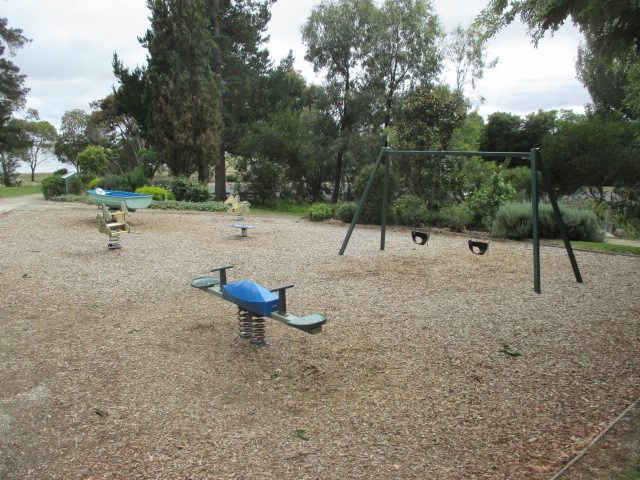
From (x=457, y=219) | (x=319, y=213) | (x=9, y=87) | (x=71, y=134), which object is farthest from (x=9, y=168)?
(x=457, y=219)

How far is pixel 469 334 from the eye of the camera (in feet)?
14.2

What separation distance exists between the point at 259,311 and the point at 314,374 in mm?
636

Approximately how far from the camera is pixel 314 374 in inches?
133

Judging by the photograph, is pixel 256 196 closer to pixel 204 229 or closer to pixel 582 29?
pixel 204 229

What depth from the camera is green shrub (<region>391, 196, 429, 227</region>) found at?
12.4 metres

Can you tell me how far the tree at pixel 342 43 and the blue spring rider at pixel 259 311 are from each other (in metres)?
19.5

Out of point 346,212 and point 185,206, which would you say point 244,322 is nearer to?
point 346,212

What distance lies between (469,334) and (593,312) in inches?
70.9

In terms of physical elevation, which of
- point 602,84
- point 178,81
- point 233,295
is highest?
point 602,84

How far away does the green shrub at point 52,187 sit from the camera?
17484 millimetres

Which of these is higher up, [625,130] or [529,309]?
[625,130]

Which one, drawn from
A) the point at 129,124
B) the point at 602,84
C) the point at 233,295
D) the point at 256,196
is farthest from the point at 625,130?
the point at 129,124

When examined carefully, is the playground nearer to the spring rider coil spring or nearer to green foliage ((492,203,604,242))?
the spring rider coil spring

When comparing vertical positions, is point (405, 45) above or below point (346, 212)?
above
